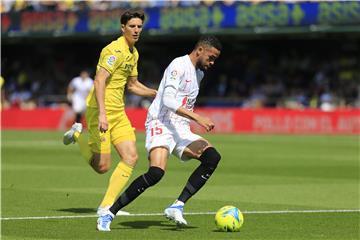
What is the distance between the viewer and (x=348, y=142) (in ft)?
102

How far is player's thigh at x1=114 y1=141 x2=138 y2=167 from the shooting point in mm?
11469

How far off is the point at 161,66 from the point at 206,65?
38347 mm

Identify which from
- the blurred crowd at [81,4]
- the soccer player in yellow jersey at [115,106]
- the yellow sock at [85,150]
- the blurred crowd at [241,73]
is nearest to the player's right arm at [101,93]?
the soccer player in yellow jersey at [115,106]

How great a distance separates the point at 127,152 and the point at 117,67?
3.49 ft

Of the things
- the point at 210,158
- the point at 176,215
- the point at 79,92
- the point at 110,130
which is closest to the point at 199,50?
the point at 210,158

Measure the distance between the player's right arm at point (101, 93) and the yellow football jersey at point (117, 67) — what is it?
0.11 metres

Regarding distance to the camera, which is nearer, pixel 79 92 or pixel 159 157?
pixel 159 157

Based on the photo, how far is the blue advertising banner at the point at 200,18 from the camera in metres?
40.0

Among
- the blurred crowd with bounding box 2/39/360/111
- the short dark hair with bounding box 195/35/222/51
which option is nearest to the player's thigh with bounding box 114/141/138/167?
the short dark hair with bounding box 195/35/222/51

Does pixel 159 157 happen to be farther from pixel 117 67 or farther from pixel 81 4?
pixel 81 4

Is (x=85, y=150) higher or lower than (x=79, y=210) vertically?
higher

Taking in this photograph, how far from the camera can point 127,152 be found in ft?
37.7

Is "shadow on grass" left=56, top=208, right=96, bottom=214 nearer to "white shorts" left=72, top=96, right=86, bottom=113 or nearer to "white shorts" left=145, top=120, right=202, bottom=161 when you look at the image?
"white shorts" left=145, top=120, right=202, bottom=161

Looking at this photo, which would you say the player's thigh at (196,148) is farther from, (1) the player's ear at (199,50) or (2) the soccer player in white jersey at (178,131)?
(1) the player's ear at (199,50)
